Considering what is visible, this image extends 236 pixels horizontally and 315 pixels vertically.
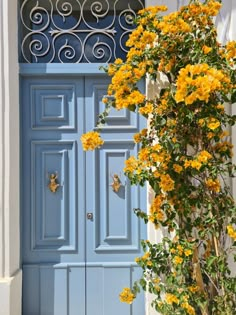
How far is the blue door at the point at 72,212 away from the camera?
317 centimetres

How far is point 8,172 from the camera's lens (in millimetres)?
2938

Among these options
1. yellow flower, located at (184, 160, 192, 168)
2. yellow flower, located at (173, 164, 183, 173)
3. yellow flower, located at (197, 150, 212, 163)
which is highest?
yellow flower, located at (197, 150, 212, 163)

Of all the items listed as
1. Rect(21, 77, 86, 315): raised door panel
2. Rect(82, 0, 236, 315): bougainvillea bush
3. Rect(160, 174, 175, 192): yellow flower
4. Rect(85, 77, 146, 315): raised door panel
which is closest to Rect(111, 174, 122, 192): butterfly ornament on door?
Rect(85, 77, 146, 315): raised door panel

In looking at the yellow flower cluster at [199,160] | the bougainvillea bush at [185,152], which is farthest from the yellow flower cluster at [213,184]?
the yellow flower cluster at [199,160]

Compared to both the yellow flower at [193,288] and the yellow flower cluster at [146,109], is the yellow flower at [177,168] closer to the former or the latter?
the yellow flower cluster at [146,109]

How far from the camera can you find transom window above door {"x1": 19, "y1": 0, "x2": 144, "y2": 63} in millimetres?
3229

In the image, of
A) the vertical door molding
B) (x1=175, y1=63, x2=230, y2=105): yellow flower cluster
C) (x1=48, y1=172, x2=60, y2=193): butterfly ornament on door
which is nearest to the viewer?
(x1=175, y1=63, x2=230, y2=105): yellow flower cluster

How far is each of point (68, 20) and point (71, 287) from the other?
236 centimetres

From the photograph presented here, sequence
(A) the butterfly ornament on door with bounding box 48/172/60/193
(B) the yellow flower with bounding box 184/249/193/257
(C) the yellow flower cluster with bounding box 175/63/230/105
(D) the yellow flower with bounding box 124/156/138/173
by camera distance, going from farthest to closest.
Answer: (A) the butterfly ornament on door with bounding box 48/172/60/193
(D) the yellow flower with bounding box 124/156/138/173
(B) the yellow flower with bounding box 184/249/193/257
(C) the yellow flower cluster with bounding box 175/63/230/105

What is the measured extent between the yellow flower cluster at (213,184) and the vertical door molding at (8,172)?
1565 mm

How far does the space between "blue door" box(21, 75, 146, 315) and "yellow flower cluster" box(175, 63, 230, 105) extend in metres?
1.09

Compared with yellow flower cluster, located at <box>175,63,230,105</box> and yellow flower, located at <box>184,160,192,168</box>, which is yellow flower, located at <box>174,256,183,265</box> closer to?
yellow flower, located at <box>184,160,192,168</box>

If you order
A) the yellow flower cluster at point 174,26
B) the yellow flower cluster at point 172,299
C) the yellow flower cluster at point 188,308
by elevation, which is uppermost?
the yellow flower cluster at point 174,26

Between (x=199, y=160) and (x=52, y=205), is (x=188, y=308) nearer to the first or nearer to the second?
(x=199, y=160)
